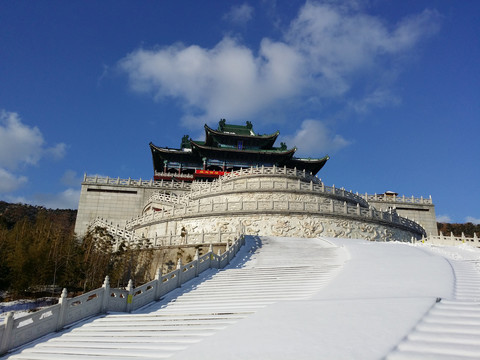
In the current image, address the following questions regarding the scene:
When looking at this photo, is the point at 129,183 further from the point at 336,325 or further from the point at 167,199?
the point at 336,325

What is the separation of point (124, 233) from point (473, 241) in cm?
2150

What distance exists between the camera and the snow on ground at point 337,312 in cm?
572

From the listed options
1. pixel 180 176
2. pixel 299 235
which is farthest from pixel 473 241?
pixel 180 176

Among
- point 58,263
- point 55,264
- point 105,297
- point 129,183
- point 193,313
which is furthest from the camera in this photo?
point 129,183

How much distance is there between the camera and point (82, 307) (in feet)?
33.1

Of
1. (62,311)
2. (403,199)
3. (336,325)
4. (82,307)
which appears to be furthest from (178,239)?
(403,199)

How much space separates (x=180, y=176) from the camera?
4397cm

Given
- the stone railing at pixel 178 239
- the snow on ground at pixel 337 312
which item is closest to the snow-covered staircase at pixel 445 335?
the snow on ground at pixel 337 312

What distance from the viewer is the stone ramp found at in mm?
7656

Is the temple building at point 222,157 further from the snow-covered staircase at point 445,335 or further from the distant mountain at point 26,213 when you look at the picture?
the snow-covered staircase at point 445,335

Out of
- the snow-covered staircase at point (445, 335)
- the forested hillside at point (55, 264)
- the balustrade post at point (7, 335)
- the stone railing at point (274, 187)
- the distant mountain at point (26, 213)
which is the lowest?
the balustrade post at point (7, 335)

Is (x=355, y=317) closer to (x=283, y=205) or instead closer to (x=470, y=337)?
(x=470, y=337)

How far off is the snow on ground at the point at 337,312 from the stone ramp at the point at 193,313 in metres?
A: 0.04

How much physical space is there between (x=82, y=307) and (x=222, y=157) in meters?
36.0
